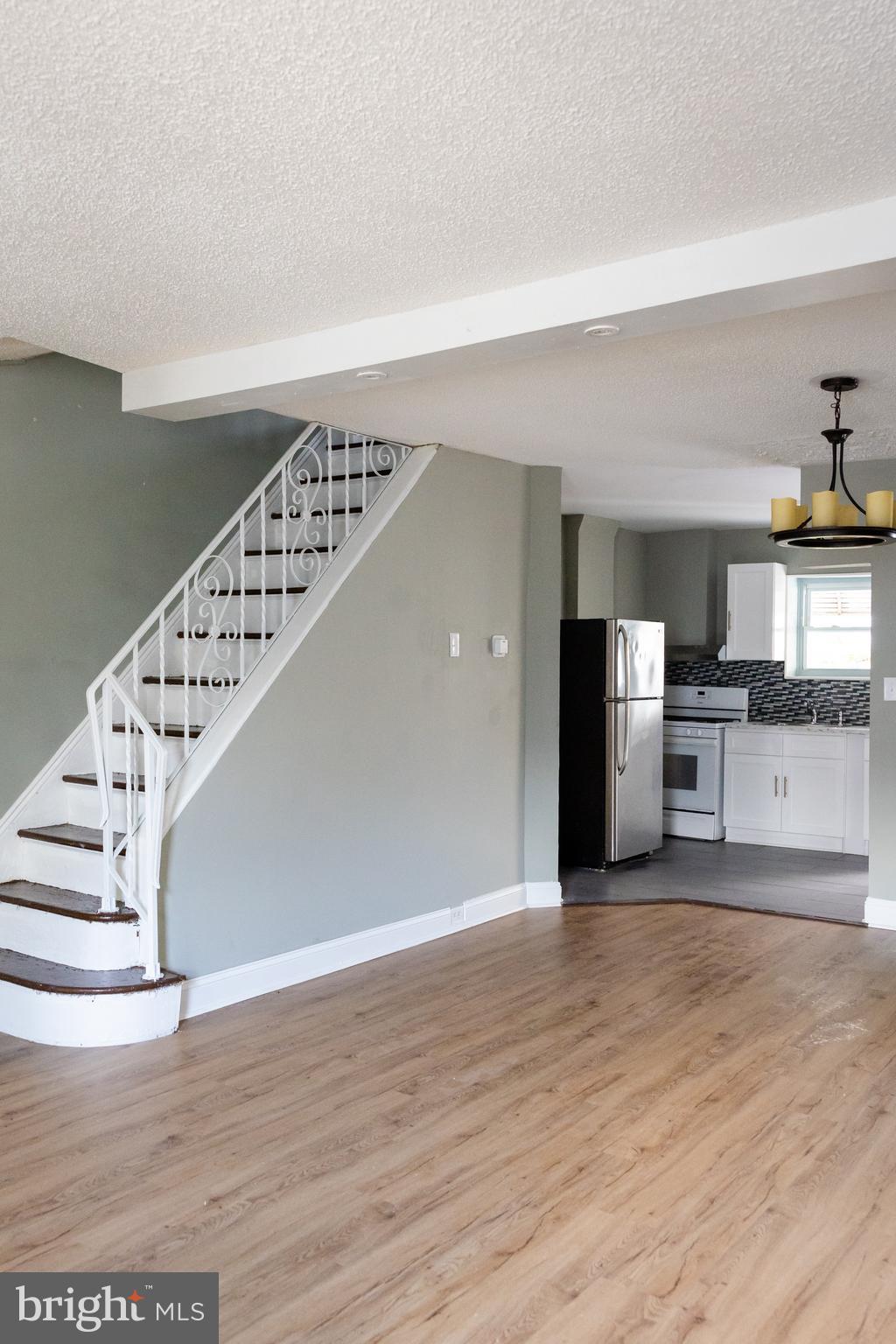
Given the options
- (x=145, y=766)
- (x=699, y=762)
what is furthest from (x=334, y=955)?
(x=699, y=762)

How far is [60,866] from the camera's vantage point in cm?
436

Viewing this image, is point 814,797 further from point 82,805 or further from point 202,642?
point 82,805

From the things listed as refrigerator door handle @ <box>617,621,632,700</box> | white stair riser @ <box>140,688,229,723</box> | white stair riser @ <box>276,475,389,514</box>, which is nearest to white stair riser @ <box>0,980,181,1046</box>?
white stair riser @ <box>140,688,229,723</box>

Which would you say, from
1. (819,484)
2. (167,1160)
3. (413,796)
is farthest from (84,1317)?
(819,484)

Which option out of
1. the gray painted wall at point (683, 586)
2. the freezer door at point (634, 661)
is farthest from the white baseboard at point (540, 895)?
the gray painted wall at point (683, 586)

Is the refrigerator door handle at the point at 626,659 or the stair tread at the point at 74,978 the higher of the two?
the refrigerator door handle at the point at 626,659

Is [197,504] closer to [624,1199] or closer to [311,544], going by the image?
[311,544]

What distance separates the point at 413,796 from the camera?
5262 mm

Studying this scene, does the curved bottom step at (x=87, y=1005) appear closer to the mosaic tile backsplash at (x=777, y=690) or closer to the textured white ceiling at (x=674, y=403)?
the textured white ceiling at (x=674, y=403)

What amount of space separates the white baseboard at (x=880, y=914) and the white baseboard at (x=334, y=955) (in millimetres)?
1782

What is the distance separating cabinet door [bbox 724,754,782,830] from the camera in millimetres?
7875

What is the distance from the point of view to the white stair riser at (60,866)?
13.9ft

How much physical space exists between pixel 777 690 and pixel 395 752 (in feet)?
14.3

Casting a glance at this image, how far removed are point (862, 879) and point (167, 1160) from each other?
5.00 m
